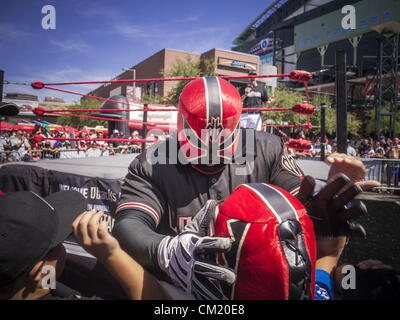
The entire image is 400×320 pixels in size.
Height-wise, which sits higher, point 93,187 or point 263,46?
point 263,46

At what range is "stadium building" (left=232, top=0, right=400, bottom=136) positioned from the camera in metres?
14.3

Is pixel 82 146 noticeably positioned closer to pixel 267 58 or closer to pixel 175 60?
pixel 175 60

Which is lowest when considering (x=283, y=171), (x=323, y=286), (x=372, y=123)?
(x=323, y=286)

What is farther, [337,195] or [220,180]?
[220,180]

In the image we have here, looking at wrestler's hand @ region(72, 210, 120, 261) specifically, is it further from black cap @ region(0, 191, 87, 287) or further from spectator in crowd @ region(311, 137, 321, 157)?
spectator in crowd @ region(311, 137, 321, 157)

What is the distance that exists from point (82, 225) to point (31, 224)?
0.32 metres

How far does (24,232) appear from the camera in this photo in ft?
3.36

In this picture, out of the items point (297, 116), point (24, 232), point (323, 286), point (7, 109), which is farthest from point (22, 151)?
point (297, 116)

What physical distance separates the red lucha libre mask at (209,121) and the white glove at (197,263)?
1.57 feet

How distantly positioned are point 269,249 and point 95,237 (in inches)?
23.8

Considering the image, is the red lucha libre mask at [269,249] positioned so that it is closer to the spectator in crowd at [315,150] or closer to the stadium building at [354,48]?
the stadium building at [354,48]
